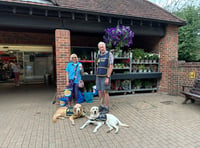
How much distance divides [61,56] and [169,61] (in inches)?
172

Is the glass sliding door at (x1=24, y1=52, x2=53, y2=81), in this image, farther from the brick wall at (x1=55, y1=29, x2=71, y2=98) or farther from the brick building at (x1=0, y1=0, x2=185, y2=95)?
the brick wall at (x1=55, y1=29, x2=71, y2=98)

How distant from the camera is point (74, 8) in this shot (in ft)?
13.4

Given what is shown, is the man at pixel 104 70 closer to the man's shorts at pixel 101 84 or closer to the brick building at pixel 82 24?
the man's shorts at pixel 101 84

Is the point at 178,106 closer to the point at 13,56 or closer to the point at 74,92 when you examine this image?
the point at 74,92

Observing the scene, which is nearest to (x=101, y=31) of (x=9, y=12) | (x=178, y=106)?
(x=9, y=12)

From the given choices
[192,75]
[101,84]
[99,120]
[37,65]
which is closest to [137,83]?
[192,75]

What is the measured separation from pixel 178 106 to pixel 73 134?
3.37m

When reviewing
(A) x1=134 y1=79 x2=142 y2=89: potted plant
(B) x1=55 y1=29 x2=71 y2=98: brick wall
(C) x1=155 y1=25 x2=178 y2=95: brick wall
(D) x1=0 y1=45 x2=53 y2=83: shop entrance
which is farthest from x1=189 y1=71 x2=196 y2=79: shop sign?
(D) x1=0 y1=45 x2=53 y2=83: shop entrance

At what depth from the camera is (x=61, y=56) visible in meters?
4.33

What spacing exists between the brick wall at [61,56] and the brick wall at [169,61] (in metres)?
4.04

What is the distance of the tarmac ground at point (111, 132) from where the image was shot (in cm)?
223

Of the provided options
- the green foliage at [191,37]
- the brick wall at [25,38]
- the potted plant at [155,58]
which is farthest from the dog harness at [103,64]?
the green foliage at [191,37]

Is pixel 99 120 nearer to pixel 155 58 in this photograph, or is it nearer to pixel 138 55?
pixel 138 55

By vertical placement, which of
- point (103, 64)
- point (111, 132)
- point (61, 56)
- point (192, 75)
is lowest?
point (111, 132)
